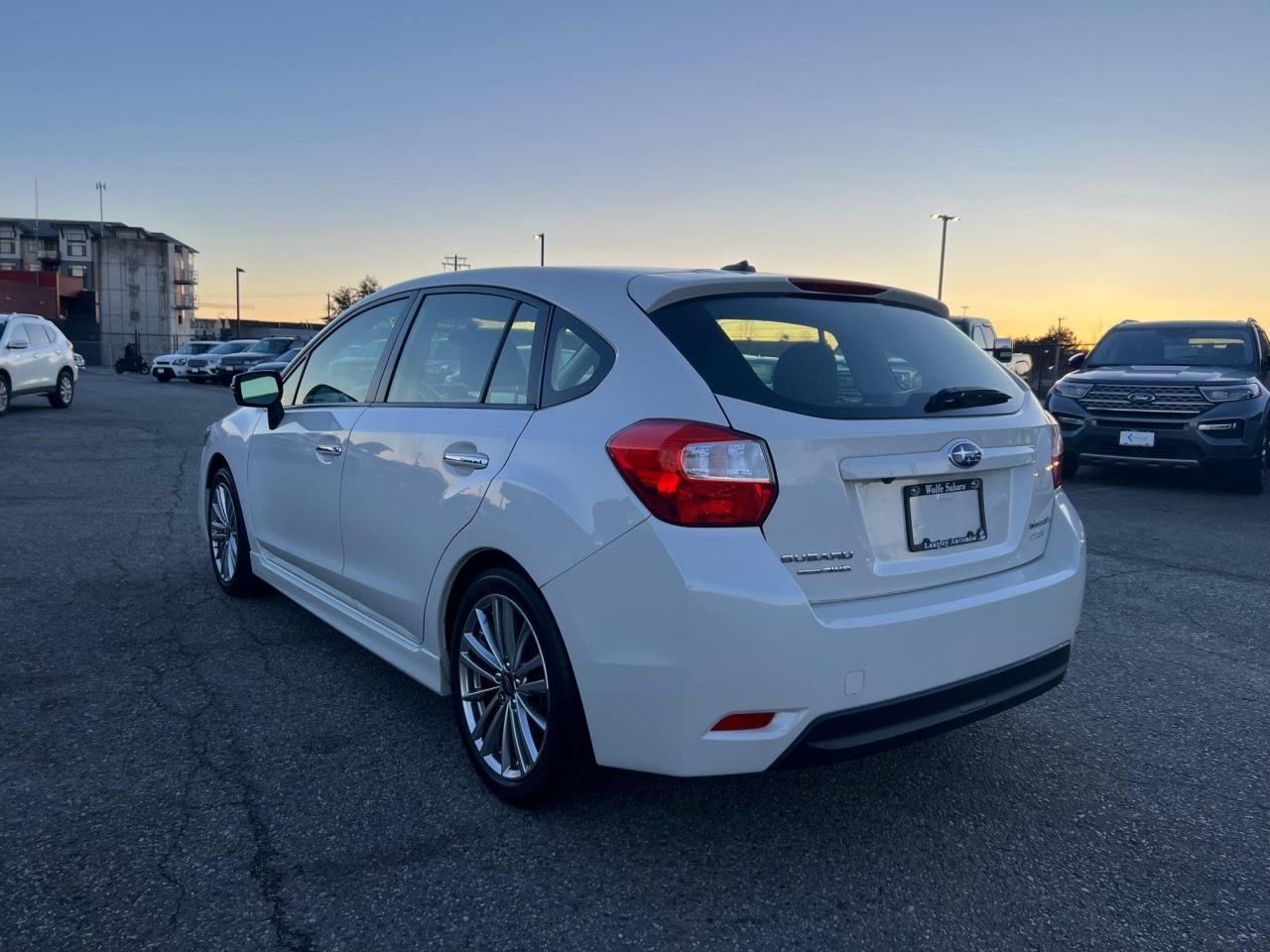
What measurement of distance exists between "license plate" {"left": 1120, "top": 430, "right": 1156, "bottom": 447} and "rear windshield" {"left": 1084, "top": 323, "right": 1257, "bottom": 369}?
1.25m

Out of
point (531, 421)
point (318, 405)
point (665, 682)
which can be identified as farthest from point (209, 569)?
point (665, 682)

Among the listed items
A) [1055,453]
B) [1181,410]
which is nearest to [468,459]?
[1055,453]

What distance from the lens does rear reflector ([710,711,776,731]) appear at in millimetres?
2449

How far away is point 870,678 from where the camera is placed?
8.20 ft

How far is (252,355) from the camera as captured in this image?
109ft

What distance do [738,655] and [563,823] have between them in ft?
3.00

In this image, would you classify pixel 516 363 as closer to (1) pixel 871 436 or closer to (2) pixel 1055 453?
(1) pixel 871 436

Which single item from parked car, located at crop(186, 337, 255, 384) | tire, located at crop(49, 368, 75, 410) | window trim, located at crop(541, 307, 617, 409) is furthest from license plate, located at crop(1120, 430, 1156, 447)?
parked car, located at crop(186, 337, 255, 384)

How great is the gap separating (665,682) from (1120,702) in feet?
8.13

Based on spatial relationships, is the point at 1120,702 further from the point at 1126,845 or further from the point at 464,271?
the point at 464,271

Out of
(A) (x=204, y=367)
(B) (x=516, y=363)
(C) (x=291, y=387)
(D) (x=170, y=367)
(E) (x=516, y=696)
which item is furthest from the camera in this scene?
(D) (x=170, y=367)

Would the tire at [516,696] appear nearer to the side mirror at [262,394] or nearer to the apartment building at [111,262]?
the side mirror at [262,394]

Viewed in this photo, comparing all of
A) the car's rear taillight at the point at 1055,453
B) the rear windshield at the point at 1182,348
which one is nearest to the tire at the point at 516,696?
the car's rear taillight at the point at 1055,453

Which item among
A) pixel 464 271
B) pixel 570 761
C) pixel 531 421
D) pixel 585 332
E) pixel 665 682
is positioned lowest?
pixel 570 761
